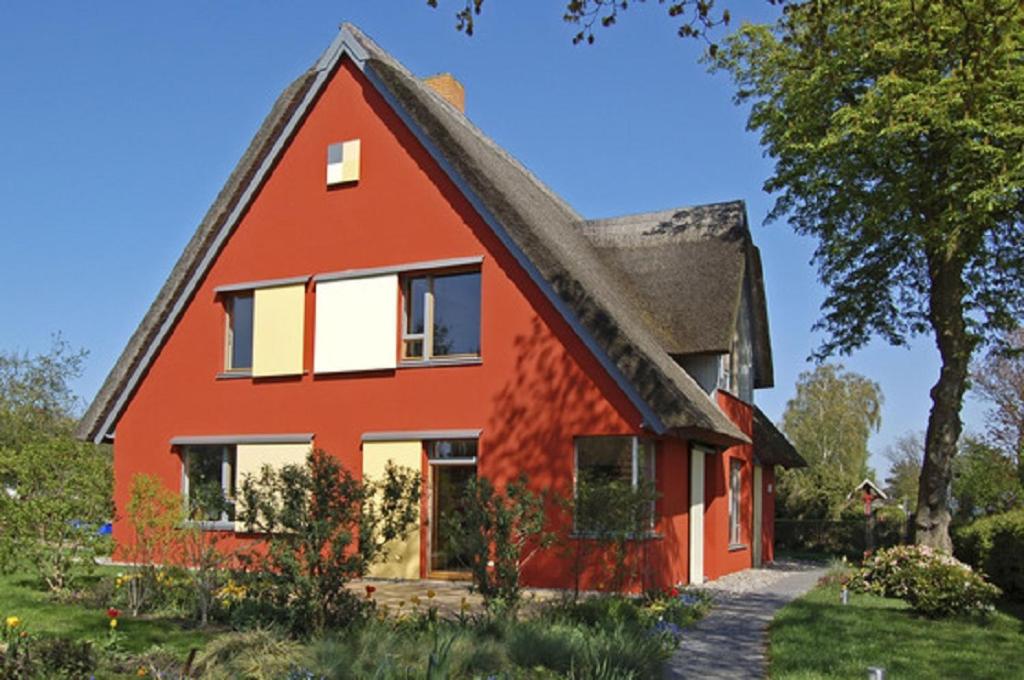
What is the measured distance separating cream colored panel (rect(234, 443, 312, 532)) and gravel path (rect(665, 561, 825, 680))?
24.2 ft

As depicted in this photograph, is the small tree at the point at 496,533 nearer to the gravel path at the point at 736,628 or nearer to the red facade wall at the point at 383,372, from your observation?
the gravel path at the point at 736,628

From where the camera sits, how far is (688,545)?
630 inches

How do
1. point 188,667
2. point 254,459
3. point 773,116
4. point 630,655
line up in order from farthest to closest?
Result: point 773,116 → point 254,459 → point 630,655 → point 188,667

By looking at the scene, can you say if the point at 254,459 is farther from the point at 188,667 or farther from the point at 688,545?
the point at 188,667

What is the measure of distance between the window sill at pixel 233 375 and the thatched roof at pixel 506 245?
1.60 metres

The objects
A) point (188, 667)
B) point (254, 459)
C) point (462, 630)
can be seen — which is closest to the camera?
point (188, 667)

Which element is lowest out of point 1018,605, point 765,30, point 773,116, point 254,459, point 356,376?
point 1018,605

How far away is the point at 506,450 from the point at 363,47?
7795mm

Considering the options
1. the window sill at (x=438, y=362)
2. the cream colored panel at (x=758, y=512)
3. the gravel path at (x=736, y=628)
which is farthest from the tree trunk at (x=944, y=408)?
the window sill at (x=438, y=362)

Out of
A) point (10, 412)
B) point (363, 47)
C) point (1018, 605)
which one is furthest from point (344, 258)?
point (10, 412)

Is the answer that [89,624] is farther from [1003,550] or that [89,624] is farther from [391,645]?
[1003,550]

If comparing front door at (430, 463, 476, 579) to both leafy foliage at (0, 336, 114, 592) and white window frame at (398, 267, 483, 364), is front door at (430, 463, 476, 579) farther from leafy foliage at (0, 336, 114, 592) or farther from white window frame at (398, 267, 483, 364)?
leafy foliage at (0, 336, 114, 592)

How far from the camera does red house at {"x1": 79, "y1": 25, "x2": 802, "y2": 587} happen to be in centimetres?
1459

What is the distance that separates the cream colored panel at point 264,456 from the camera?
16719 millimetres
